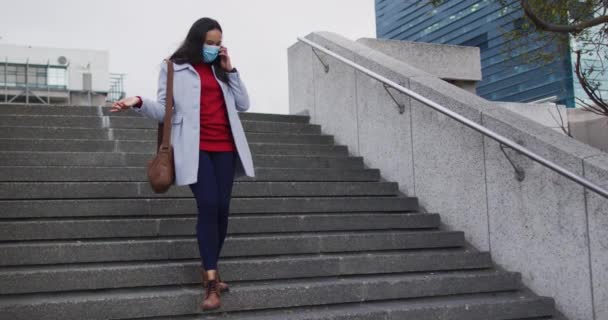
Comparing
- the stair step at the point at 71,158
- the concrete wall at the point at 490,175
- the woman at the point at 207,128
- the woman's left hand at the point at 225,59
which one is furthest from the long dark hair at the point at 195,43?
the concrete wall at the point at 490,175

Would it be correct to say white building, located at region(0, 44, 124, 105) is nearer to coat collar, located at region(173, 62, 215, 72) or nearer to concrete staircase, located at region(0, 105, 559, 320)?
concrete staircase, located at region(0, 105, 559, 320)

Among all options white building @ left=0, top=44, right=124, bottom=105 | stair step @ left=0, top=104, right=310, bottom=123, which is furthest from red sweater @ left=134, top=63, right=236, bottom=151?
white building @ left=0, top=44, right=124, bottom=105

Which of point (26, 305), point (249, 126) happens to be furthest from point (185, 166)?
point (249, 126)

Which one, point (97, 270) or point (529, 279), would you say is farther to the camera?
point (529, 279)

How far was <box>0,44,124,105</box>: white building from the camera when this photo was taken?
41.1 meters

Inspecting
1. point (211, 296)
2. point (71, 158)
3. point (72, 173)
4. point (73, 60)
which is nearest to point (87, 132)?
point (71, 158)

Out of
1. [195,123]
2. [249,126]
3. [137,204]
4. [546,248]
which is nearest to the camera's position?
[195,123]

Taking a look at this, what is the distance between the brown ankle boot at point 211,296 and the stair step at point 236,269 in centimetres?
40

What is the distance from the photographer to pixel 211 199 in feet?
12.2

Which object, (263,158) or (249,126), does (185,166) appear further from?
(249,126)

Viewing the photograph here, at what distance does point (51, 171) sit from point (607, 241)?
13.6 ft

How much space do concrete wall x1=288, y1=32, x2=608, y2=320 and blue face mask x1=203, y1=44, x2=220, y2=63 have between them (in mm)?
2245

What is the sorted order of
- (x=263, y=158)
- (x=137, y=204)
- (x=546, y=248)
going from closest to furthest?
(x=546, y=248), (x=137, y=204), (x=263, y=158)

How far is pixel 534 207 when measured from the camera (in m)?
4.62
